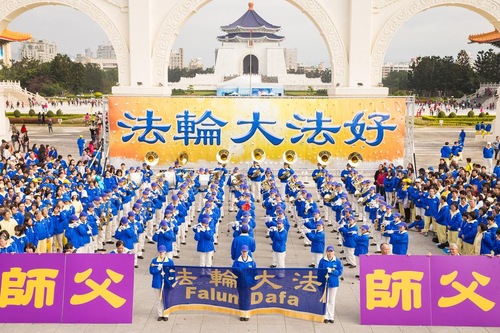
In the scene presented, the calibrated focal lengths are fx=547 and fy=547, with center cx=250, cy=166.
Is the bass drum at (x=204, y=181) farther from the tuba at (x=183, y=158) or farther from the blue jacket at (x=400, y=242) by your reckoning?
the blue jacket at (x=400, y=242)

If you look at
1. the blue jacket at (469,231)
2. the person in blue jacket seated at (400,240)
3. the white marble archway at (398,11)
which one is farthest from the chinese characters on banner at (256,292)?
the white marble archway at (398,11)

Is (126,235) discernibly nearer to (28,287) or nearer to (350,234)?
(28,287)

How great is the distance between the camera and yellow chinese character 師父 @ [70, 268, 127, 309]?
29.2 feet

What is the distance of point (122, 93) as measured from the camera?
20.7 m

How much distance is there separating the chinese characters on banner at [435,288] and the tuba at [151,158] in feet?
40.0

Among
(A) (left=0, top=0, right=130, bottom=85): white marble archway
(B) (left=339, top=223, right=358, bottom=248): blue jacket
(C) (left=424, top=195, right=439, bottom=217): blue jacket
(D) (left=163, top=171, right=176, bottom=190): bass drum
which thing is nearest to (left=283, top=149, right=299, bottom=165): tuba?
(D) (left=163, top=171, right=176, bottom=190): bass drum

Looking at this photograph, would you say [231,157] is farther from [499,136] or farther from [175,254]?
[499,136]

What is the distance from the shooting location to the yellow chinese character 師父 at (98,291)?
8.89 meters

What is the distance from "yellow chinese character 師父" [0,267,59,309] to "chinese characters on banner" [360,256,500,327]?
5.09 m

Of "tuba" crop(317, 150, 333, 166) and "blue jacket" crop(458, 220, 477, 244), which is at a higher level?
"tuba" crop(317, 150, 333, 166)

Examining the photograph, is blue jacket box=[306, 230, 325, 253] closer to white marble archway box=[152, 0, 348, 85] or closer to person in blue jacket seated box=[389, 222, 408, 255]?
person in blue jacket seated box=[389, 222, 408, 255]

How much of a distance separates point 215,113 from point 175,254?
8083 millimetres

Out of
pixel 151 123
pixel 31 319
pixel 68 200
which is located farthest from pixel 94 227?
pixel 151 123

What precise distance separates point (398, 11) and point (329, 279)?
14416mm
